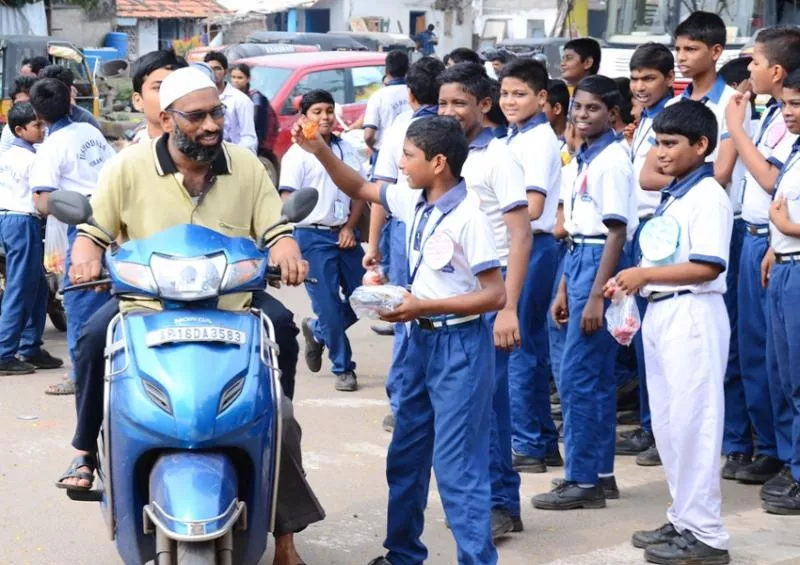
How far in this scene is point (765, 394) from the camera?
6.65m

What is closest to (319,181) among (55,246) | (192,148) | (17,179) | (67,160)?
(67,160)

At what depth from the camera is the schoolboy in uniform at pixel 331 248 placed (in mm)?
8586

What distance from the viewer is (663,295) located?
5.31 metres

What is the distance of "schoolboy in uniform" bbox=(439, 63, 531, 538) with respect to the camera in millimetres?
5523

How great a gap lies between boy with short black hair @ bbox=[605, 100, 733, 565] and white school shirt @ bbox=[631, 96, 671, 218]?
4.72 ft

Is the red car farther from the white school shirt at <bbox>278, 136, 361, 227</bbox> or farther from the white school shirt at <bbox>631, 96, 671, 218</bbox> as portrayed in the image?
the white school shirt at <bbox>631, 96, 671, 218</bbox>

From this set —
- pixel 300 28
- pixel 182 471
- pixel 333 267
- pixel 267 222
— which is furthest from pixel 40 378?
pixel 300 28

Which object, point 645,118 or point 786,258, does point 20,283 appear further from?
point 786,258

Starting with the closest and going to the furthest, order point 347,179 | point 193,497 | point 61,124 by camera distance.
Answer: point 193,497 → point 347,179 → point 61,124

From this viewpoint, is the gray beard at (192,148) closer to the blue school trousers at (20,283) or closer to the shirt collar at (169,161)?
the shirt collar at (169,161)

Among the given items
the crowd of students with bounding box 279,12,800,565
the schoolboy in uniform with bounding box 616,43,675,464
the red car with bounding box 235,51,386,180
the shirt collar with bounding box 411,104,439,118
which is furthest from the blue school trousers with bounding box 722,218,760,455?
the red car with bounding box 235,51,386,180

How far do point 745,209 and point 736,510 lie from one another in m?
1.46

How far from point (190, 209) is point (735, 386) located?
3.33m

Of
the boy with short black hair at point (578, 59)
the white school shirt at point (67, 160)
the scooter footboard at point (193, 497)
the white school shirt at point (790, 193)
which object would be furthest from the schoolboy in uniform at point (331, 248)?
the scooter footboard at point (193, 497)
